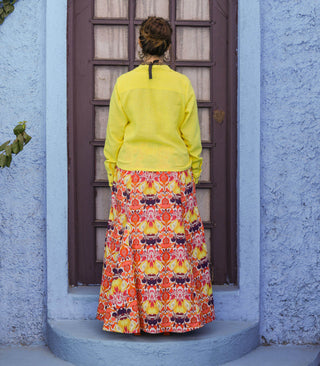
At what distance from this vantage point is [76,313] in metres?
4.14

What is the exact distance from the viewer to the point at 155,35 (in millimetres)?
3420

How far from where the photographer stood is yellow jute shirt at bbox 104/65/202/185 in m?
3.55

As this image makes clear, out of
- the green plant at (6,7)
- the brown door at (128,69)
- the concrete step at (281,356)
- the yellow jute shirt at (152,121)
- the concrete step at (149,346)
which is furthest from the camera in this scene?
the brown door at (128,69)

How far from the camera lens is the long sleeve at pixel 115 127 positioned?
3.60 m

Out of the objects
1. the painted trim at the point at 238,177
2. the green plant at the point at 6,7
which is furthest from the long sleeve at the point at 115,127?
the green plant at the point at 6,7

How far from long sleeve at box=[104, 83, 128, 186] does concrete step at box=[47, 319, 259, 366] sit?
3.67 ft

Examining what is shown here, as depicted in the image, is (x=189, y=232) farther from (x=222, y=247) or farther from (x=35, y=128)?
(x=35, y=128)

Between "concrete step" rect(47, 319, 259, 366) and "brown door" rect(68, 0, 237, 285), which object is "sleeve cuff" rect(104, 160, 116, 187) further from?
"concrete step" rect(47, 319, 259, 366)

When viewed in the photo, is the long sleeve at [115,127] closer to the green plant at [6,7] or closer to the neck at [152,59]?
the neck at [152,59]

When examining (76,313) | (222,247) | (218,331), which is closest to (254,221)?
(222,247)

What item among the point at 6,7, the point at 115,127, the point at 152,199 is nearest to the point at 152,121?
the point at 115,127

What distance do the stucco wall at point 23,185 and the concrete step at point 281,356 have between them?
1445 millimetres

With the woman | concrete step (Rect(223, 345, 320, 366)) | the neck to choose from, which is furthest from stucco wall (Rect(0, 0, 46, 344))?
concrete step (Rect(223, 345, 320, 366))

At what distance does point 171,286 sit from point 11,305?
1.25 metres
